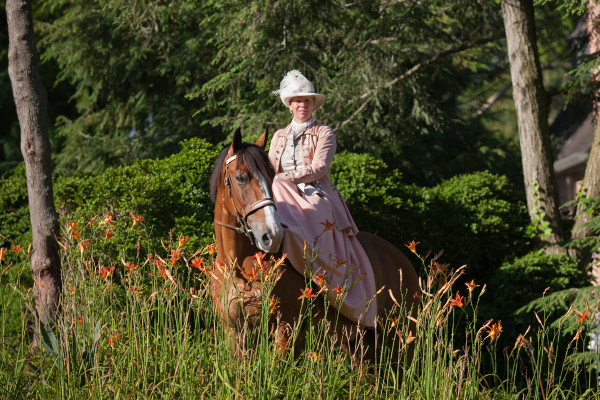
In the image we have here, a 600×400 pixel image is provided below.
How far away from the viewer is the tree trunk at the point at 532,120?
9.65 meters

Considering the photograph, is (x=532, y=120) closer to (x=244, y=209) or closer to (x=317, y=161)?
(x=317, y=161)

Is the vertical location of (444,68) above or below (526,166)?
above

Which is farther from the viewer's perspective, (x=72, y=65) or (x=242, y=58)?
(x=72, y=65)

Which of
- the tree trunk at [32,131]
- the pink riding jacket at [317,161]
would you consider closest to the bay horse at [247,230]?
the pink riding jacket at [317,161]

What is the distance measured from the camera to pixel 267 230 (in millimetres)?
4309

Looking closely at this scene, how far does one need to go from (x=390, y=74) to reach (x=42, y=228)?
697 cm

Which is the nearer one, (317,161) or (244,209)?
(244,209)

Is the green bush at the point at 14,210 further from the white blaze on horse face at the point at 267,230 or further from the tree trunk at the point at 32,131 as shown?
the white blaze on horse face at the point at 267,230

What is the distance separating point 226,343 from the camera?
3672mm

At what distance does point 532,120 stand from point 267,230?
6.62 metres

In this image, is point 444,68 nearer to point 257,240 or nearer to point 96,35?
point 96,35

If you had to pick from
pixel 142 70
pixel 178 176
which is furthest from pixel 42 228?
pixel 142 70

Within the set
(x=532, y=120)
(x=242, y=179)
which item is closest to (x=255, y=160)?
(x=242, y=179)

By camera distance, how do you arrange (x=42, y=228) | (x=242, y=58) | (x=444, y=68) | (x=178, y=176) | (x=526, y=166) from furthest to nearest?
(x=444, y=68) → (x=242, y=58) → (x=526, y=166) → (x=178, y=176) → (x=42, y=228)
